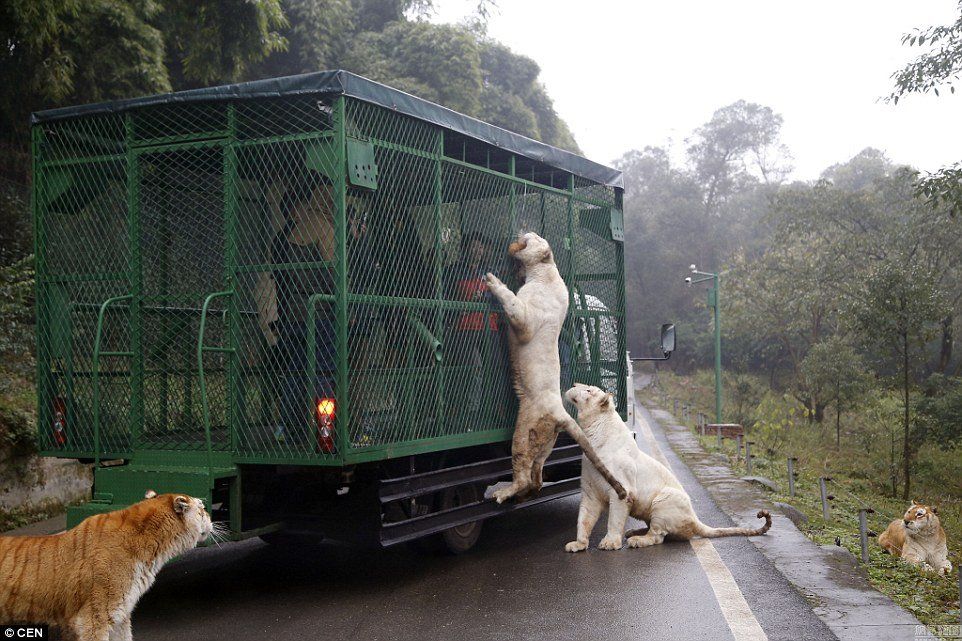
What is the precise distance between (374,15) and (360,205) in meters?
25.2

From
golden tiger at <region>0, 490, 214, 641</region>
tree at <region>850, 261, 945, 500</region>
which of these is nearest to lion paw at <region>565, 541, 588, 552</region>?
golden tiger at <region>0, 490, 214, 641</region>

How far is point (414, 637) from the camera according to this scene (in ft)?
17.9

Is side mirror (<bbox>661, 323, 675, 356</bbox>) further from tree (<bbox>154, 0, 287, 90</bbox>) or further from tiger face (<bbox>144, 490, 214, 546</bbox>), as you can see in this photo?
tree (<bbox>154, 0, 287, 90</bbox>)

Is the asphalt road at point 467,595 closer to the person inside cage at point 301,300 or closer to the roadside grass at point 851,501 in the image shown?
the roadside grass at point 851,501

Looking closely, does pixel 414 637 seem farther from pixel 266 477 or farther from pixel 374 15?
pixel 374 15

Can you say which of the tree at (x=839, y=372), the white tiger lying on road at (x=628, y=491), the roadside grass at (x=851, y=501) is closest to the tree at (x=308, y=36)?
the roadside grass at (x=851, y=501)

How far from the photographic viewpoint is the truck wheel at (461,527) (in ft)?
23.7

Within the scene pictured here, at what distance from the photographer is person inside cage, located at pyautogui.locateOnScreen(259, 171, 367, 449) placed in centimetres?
596

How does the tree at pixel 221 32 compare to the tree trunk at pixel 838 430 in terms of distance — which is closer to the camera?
the tree at pixel 221 32

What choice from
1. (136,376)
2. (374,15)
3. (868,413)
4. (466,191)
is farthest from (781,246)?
(136,376)

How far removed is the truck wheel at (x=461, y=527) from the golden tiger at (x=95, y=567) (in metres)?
2.60

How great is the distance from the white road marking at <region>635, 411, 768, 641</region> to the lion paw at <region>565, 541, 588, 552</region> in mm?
917

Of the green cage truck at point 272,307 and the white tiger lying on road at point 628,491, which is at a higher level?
the green cage truck at point 272,307

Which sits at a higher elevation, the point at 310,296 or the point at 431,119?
the point at 431,119
